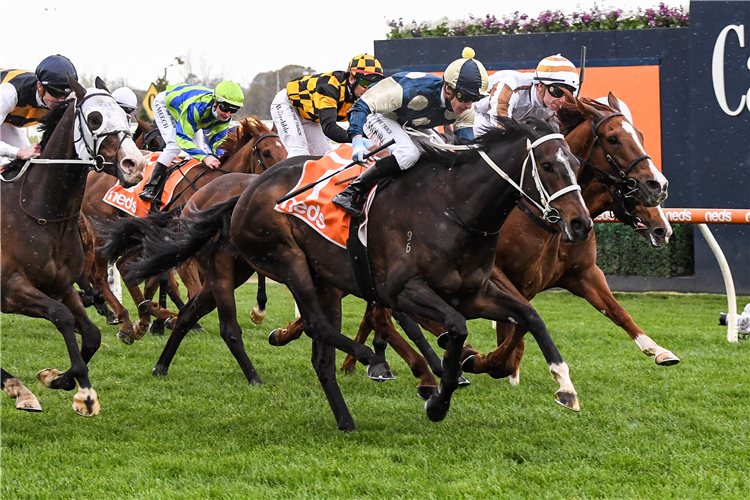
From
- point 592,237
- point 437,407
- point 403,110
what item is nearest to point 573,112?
point 592,237

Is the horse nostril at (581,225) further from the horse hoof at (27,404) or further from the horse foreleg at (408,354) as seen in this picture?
the horse hoof at (27,404)

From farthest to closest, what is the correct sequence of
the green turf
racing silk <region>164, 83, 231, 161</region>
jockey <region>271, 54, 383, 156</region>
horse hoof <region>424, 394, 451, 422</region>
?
racing silk <region>164, 83, 231, 161</region> → jockey <region>271, 54, 383, 156</region> → horse hoof <region>424, 394, 451, 422</region> → the green turf

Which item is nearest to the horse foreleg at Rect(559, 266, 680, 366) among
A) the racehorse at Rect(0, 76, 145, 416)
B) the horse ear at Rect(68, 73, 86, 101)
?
the racehorse at Rect(0, 76, 145, 416)

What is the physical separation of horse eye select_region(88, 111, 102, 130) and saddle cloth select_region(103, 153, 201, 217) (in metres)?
2.74

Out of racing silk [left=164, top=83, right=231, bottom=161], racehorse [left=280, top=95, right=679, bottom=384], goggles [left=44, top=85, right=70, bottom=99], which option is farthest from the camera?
racing silk [left=164, top=83, right=231, bottom=161]

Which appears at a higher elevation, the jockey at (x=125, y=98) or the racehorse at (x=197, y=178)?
the jockey at (x=125, y=98)

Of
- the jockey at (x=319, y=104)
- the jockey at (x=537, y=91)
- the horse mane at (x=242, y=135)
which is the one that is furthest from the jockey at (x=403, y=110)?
the horse mane at (x=242, y=135)

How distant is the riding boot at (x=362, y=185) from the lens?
458cm

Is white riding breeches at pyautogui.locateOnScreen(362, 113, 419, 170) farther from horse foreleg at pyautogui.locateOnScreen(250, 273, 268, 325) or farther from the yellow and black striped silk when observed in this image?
horse foreleg at pyautogui.locateOnScreen(250, 273, 268, 325)

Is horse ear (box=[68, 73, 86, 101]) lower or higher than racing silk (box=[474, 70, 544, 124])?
higher

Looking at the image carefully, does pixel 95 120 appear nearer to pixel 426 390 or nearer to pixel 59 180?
pixel 59 180

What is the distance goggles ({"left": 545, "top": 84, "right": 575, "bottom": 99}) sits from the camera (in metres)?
5.29

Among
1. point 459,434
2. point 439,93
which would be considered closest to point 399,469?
point 459,434

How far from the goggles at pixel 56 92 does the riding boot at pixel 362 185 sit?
1.64 meters
